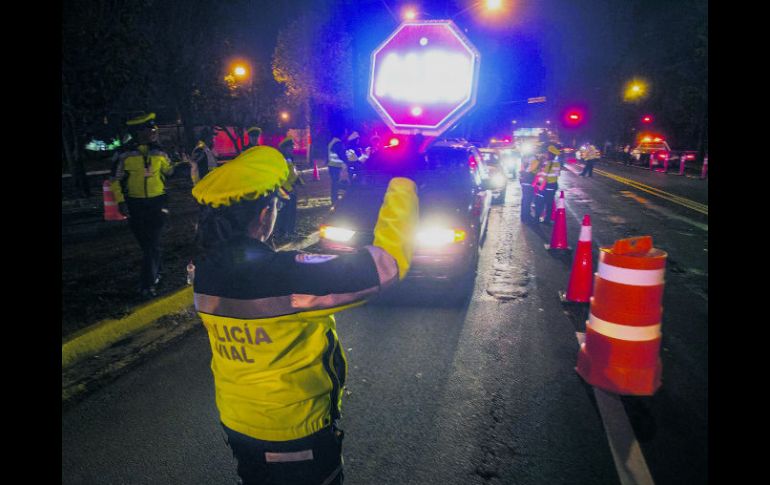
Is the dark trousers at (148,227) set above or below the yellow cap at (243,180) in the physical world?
below

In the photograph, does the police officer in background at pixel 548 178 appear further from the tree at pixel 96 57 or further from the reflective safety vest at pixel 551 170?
the tree at pixel 96 57

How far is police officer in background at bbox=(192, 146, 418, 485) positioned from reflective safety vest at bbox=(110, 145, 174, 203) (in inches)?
181

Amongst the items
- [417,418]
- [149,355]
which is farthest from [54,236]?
[417,418]

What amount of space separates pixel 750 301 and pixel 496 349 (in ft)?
11.2

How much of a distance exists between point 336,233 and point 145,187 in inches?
94.6

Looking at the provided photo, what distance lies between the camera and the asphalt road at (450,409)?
9.60 ft

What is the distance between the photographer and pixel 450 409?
3543mm

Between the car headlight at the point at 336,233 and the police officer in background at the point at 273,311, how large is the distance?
13.6ft

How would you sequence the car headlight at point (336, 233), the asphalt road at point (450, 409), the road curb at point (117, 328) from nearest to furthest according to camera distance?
the asphalt road at point (450, 409) → the road curb at point (117, 328) → the car headlight at point (336, 233)

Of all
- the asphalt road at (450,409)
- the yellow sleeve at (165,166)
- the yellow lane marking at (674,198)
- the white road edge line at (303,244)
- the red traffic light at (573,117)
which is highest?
the red traffic light at (573,117)

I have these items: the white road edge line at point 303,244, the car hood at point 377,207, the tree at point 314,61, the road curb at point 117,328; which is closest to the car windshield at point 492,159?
the white road edge line at point 303,244

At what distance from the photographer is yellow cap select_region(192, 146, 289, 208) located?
172cm

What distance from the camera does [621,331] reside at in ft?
12.2

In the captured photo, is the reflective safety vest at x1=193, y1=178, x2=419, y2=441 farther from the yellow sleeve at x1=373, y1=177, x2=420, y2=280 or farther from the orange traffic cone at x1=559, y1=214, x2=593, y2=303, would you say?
the orange traffic cone at x1=559, y1=214, x2=593, y2=303
